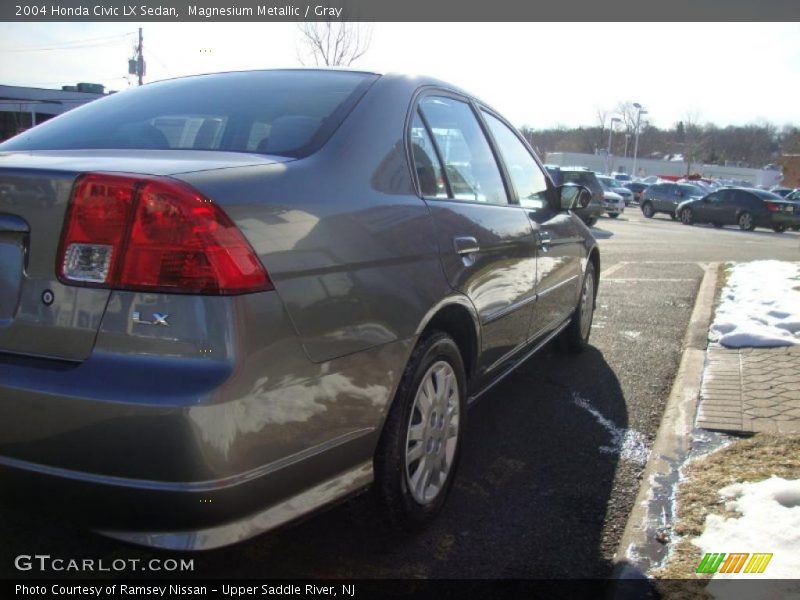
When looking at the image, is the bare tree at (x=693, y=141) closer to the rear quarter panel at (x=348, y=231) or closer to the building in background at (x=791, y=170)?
the building in background at (x=791, y=170)

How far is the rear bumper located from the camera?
5.64 feet

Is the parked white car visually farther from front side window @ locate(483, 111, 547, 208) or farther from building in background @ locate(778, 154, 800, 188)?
building in background @ locate(778, 154, 800, 188)

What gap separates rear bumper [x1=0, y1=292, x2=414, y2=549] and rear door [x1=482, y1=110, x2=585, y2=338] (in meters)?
2.32

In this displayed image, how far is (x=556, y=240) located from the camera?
429 centimetres

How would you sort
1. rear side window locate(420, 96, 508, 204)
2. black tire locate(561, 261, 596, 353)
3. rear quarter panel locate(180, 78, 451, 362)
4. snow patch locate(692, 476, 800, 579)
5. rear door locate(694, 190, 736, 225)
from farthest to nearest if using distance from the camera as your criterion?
rear door locate(694, 190, 736, 225), black tire locate(561, 261, 596, 353), rear side window locate(420, 96, 508, 204), snow patch locate(692, 476, 800, 579), rear quarter panel locate(180, 78, 451, 362)

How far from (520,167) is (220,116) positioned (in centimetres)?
206

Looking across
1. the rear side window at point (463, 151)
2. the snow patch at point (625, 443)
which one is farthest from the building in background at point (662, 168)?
the rear side window at point (463, 151)

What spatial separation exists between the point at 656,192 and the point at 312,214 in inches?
1181

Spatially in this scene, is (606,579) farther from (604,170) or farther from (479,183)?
(604,170)

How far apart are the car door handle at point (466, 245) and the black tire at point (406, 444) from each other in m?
0.36

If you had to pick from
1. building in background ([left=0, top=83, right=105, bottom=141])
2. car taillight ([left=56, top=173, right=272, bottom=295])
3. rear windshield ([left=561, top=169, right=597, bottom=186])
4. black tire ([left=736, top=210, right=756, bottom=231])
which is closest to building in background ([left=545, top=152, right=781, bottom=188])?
building in background ([left=0, top=83, right=105, bottom=141])

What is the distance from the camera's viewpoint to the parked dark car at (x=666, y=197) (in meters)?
29.0

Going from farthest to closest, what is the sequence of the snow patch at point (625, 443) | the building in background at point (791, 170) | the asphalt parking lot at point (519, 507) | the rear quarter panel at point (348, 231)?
the building in background at point (791, 170) → the snow patch at point (625, 443) → the asphalt parking lot at point (519, 507) → the rear quarter panel at point (348, 231)

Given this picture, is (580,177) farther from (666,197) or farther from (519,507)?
(519,507)
